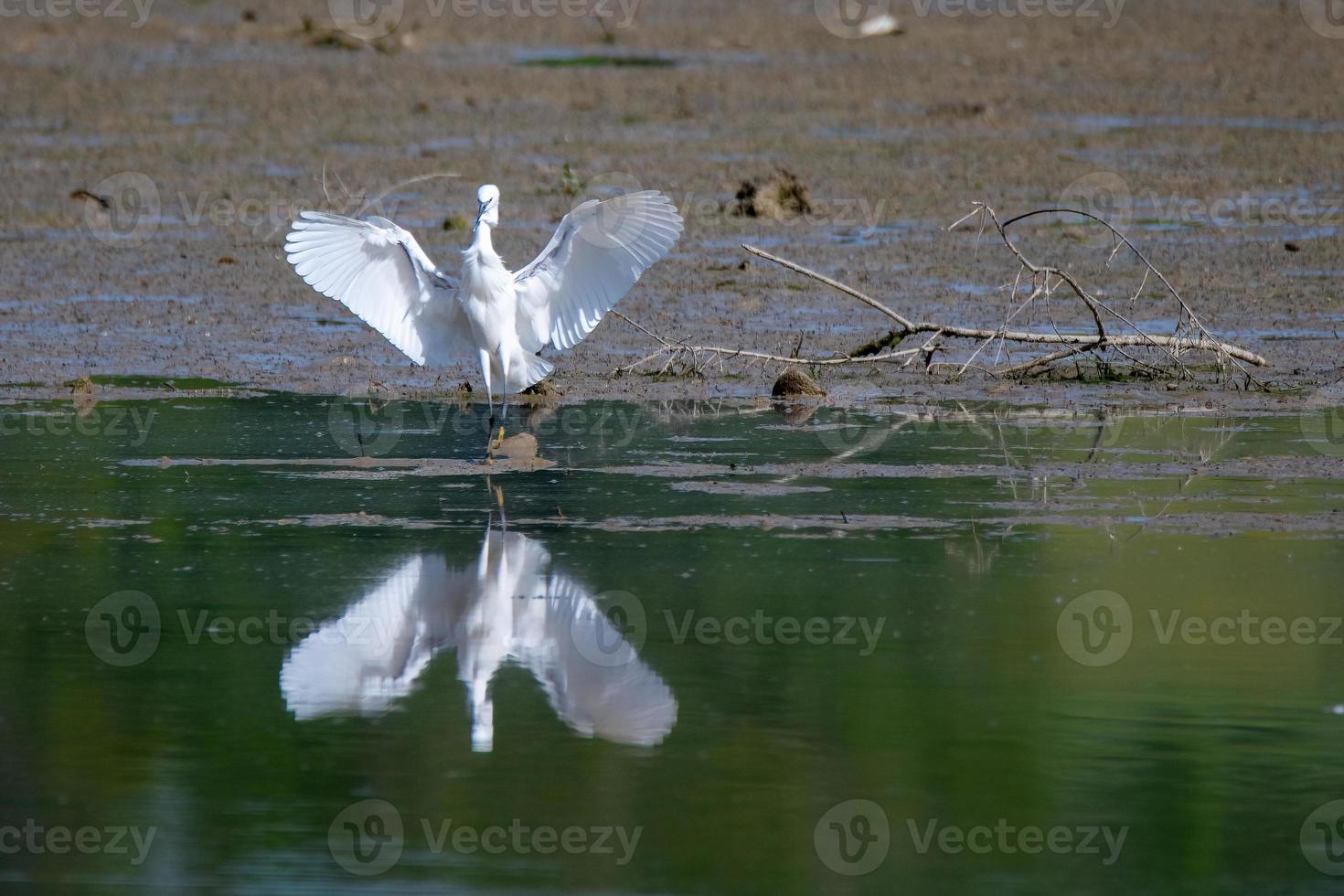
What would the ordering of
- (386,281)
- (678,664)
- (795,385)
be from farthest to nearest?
(795,385)
(386,281)
(678,664)

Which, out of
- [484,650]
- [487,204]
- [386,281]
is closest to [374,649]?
[484,650]

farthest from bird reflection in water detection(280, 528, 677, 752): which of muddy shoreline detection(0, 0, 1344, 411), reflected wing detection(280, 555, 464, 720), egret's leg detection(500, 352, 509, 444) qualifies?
muddy shoreline detection(0, 0, 1344, 411)

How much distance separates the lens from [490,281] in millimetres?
8852

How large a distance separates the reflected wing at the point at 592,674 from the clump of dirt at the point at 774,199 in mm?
9137

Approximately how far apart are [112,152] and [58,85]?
179 inches

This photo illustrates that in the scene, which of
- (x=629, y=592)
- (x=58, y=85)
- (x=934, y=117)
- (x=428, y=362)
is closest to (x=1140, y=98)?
(x=934, y=117)

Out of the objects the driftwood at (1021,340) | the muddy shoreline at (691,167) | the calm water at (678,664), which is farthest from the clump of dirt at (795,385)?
the calm water at (678,664)

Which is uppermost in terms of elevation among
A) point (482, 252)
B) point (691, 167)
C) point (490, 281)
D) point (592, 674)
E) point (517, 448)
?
point (691, 167)

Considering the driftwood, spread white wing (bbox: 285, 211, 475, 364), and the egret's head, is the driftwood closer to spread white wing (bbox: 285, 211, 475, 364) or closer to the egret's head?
spread white wing (bbox: 285, 211, 475, 364)

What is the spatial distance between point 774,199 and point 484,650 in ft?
32.2

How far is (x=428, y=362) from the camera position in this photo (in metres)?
9.45

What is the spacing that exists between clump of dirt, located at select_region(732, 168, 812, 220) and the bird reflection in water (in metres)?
8.75

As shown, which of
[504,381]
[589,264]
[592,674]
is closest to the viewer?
[592,674]

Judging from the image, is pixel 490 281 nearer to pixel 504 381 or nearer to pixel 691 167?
pixel 504 381
